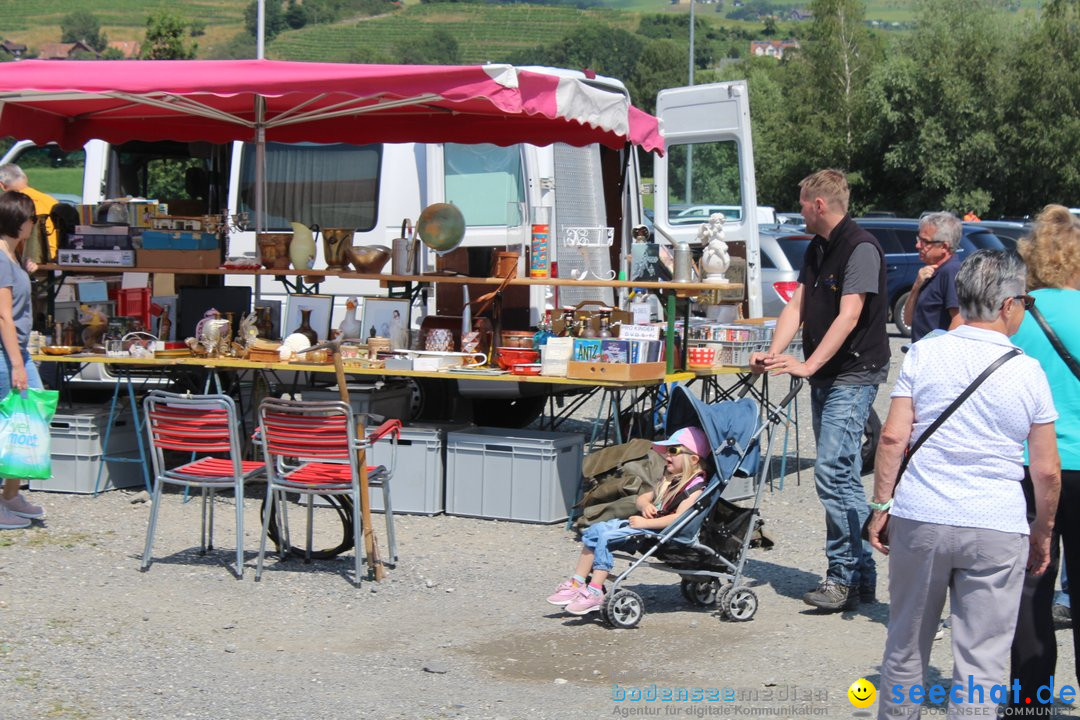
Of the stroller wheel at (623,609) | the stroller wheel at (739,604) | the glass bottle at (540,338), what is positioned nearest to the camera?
the stroller wheel at (623,609)

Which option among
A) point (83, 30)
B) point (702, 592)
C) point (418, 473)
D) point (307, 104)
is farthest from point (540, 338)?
point (83, 30)

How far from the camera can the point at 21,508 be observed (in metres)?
7.59

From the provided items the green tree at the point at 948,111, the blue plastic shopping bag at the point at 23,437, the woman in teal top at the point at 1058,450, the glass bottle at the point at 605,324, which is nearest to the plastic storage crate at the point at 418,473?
the glass bottle at the point at 605,324

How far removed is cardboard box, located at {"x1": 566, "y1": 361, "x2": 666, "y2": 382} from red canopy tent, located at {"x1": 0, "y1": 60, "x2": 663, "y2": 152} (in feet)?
4.82

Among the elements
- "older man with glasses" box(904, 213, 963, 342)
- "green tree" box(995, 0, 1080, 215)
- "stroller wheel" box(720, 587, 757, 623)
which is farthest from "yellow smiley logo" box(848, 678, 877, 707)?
"green tree" box(995, 0, 1080, 215)

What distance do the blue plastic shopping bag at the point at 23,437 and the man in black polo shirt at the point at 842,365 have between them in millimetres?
3891

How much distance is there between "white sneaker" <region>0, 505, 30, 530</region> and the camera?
7445mm

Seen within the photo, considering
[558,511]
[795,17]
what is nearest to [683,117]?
[558,511]

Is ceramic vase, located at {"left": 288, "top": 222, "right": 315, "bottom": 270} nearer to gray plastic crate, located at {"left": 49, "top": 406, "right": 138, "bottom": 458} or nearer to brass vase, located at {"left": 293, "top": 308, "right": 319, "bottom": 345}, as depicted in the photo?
brass vase, located at {"left": 293, "top": 308, "right": 319, "bottom": 345}

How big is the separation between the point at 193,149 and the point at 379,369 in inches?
161

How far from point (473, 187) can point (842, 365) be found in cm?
486

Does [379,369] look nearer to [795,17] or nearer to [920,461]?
[920,461]

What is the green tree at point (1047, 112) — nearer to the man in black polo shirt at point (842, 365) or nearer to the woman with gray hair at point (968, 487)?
the man in black polo shirt at point (842, 365)

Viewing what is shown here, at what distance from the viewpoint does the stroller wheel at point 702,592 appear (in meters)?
6.18
